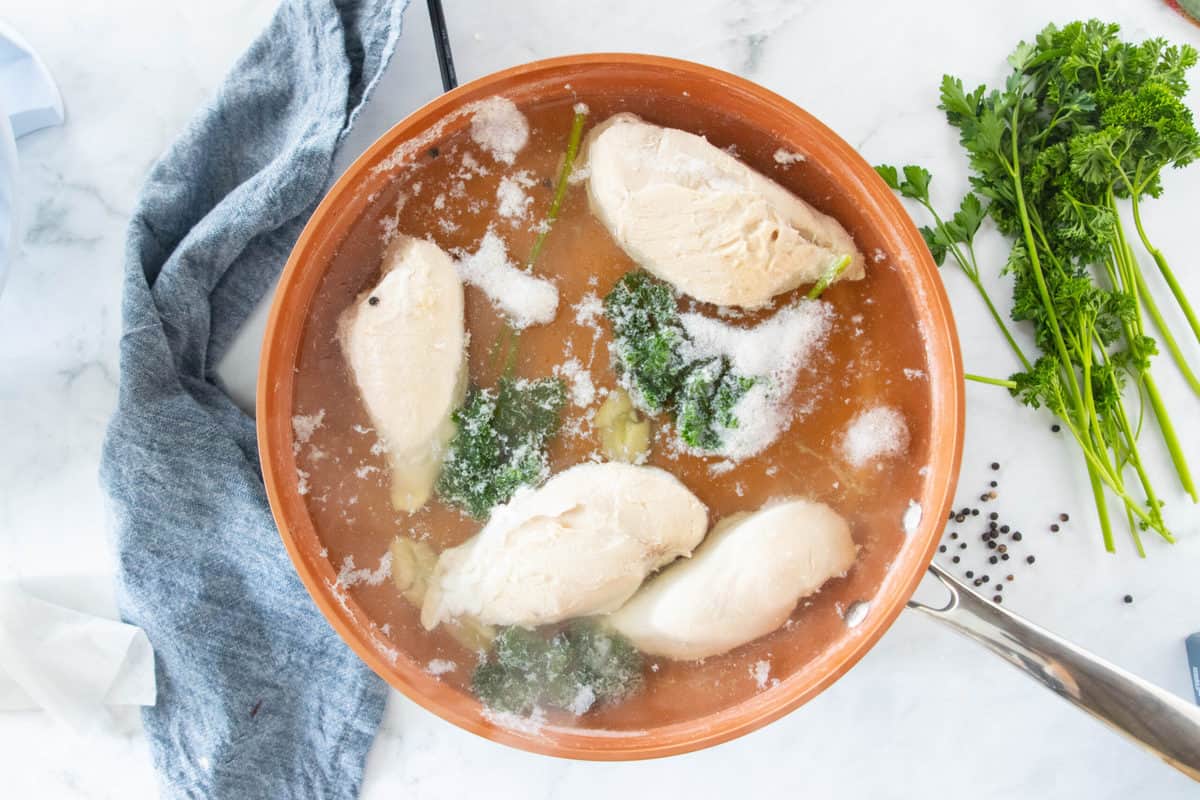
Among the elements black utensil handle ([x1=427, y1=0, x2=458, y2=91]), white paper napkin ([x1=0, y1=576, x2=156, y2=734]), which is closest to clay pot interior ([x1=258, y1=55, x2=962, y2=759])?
black utensil handle ([x1=427, y1=0, x2=458, y2=91])

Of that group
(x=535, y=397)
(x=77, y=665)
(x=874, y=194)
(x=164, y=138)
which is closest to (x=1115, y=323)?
(x=874, y=194)

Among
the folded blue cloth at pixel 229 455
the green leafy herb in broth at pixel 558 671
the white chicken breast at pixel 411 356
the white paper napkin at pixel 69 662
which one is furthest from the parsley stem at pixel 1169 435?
the white paper napkin at pixel 69 662

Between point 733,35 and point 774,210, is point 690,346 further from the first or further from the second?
point 733,35

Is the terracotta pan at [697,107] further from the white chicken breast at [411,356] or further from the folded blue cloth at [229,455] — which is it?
the folded blue cloth at [229,455]

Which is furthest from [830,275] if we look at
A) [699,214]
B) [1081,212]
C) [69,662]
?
[69,662]

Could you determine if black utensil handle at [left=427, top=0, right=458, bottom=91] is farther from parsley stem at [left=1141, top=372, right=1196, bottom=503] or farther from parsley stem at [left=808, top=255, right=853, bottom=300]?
parsley stem at [left=1141, top=372, right=1196, bottom=503]

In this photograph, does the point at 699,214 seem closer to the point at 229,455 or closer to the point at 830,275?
the point at 830,275
